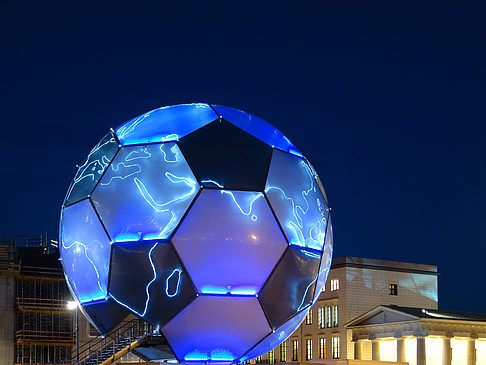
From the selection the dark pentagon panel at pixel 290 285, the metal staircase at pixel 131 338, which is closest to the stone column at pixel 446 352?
the dark pentagon panel at pixel 290 285

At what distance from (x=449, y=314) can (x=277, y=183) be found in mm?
45828

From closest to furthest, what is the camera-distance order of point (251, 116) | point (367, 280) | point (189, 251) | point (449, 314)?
point (189, 251), point (251, 116), point (449, 314), point (367, 280)

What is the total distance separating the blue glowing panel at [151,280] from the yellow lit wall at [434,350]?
1877 inches

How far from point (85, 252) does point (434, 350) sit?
4883cm

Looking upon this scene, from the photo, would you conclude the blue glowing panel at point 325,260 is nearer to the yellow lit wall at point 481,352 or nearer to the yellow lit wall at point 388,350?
the yellow lit wall at point 388,350

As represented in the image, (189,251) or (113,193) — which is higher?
(113,193)

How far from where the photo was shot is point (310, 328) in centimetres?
6512

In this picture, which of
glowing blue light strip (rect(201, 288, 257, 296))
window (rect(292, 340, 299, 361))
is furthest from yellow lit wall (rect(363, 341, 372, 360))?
glowing blue light strip (rect(201, 288, 257, 296))

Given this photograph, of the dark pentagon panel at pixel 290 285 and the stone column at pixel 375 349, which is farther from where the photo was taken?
the stone column at pixel 375 349

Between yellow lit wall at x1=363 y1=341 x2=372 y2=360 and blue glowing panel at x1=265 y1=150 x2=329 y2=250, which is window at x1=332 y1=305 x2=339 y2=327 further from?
blue glowing panel at x1=265 y1=150 x2=329 y2=250

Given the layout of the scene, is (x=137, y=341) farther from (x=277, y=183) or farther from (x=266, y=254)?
(x=277, y=183)

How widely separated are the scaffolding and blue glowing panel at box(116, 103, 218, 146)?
3022 cm

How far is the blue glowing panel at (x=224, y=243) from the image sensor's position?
41.9ft

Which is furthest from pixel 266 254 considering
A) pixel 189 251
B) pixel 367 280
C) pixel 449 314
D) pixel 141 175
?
pixel 367 280
